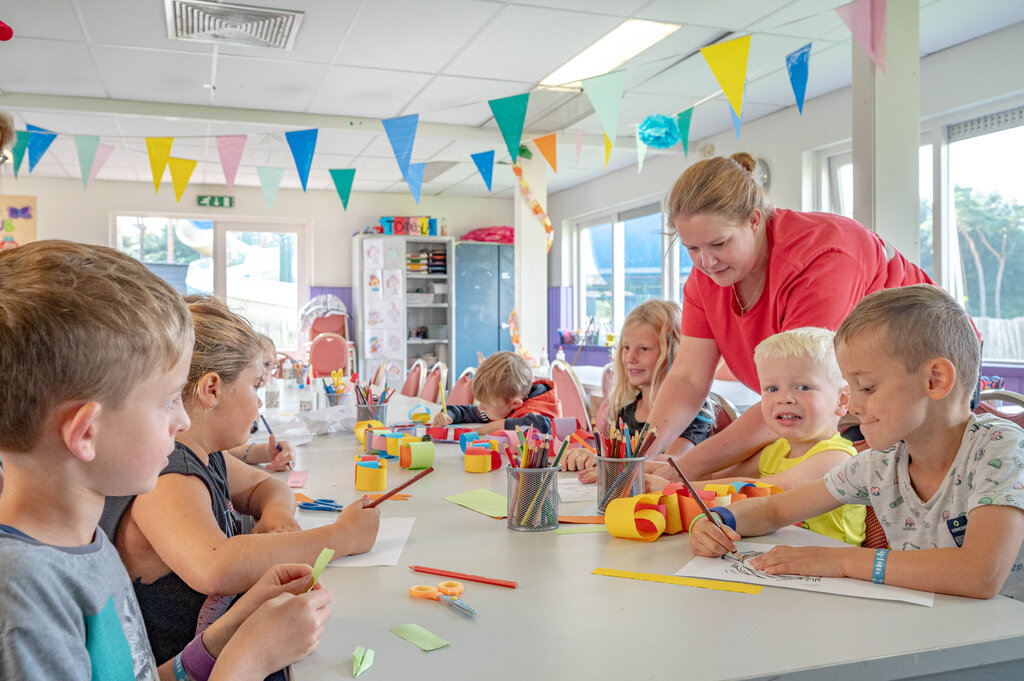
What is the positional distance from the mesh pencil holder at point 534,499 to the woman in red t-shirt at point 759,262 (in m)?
0.51

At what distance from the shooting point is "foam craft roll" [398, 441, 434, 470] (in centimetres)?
183

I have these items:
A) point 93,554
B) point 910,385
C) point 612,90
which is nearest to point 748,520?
point 910,385

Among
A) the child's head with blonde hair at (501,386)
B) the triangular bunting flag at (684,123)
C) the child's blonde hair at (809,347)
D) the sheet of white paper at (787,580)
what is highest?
the triangular bunting flag at (684,123)

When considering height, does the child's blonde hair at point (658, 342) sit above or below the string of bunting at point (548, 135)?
below

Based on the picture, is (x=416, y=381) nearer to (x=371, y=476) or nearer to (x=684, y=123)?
(x=684, y=123)

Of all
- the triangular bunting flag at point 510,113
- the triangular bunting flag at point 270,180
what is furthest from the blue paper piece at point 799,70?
the triangular bunting flag at point 270,180

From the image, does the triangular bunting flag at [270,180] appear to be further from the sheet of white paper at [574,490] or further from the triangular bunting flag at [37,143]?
the sheet of white paper at [574,490]

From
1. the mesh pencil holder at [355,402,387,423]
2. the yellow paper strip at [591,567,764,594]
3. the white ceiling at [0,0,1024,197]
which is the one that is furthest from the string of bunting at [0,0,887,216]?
the yellow paper strip at [591,567,764,594]

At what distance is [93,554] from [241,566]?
30cm

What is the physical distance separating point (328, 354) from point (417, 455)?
4.83m

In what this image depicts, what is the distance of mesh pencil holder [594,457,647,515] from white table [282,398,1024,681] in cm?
23

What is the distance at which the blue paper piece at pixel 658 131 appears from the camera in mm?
5609

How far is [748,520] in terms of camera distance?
47.3 inches

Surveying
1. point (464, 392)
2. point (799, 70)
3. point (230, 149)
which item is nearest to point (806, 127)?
point (799, 70)
